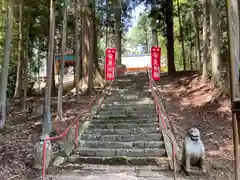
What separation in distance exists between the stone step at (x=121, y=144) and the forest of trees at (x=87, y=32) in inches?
53.4

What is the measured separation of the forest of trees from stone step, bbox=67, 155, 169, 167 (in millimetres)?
Answer: 1743

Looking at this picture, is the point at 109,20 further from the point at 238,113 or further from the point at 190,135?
the point at 238,113

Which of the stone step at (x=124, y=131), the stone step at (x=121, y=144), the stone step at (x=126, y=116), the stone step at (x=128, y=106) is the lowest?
the stone step at (x=121, y=144)

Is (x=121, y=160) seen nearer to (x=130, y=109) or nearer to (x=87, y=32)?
(x=130, y=109)

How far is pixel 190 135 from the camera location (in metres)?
5.44

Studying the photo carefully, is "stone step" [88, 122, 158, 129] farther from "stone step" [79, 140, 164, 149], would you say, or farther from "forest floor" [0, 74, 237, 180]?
"stone step" [79, 140, 164, 149]

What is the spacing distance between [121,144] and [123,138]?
0.40 meters

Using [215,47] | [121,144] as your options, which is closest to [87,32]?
[215,47]

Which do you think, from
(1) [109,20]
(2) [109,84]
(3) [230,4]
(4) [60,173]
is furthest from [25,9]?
(3) [230,4]

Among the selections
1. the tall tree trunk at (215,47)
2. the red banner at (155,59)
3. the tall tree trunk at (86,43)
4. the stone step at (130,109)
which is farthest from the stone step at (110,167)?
the red banner at (155,59)

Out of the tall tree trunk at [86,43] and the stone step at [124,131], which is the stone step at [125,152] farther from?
the tall tree trunk at [86,43]

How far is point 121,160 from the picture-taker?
6.13 metres

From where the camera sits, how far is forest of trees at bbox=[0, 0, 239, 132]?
391 inches

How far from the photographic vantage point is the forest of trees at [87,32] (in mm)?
9938
